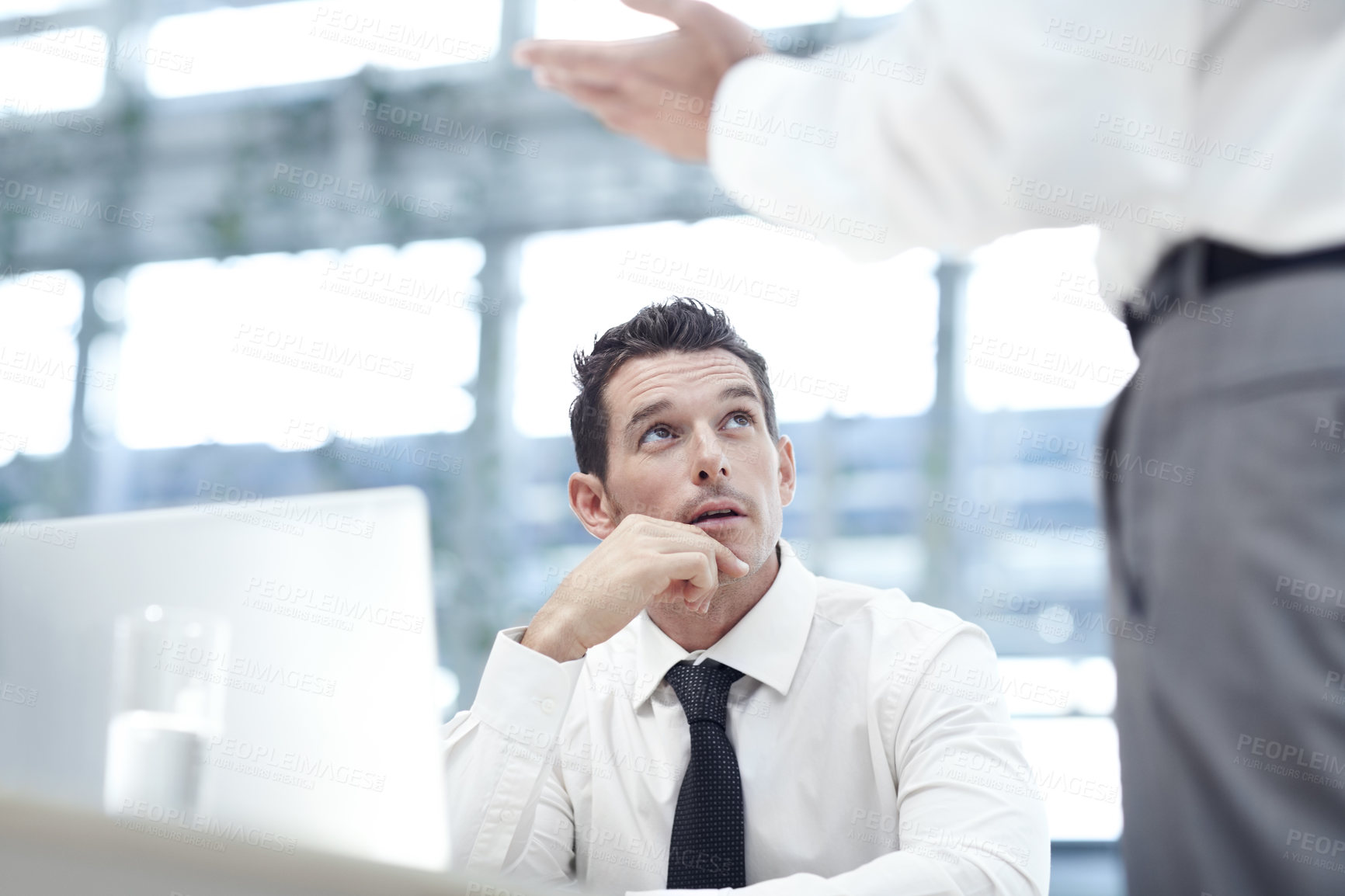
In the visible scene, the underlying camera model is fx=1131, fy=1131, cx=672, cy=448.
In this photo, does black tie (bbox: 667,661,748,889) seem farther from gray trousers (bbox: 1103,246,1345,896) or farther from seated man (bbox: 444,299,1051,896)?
gray trousers (bbox: 1103,246,1345,896)

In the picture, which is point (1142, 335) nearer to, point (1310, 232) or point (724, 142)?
point (1310, 232)

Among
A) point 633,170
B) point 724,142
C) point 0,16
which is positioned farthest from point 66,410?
point 724,142

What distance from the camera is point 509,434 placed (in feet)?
14.3

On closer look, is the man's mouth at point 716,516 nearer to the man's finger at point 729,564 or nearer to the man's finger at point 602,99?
the man's finger at point 729,564

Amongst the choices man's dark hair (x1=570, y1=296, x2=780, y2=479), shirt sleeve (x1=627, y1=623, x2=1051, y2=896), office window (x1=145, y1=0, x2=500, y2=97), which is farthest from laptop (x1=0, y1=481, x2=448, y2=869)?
office window (x1=145, y1=0, x2=500, y2=97)

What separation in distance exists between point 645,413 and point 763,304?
2.16 m

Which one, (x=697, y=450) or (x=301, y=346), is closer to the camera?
(x=697, y=450)

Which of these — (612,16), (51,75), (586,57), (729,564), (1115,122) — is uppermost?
(612,16)

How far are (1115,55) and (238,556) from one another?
0.86 m

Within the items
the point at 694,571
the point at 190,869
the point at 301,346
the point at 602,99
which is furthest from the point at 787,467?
the point at 301,346

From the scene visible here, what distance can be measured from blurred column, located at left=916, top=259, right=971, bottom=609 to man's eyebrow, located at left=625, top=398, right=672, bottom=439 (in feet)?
6.70

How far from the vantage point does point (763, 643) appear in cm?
180

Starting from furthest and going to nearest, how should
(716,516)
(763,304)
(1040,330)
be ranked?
1. (763,304)
2. (1040,330)
3. (716,516)

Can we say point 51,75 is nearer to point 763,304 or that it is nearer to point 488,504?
point 488,504
